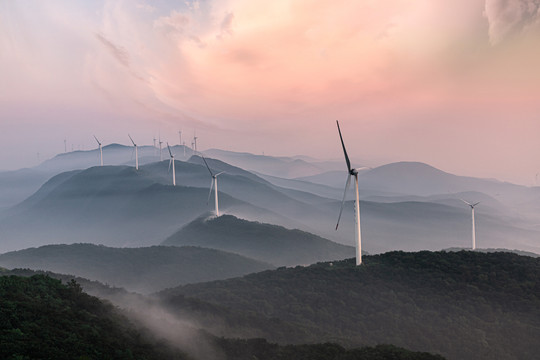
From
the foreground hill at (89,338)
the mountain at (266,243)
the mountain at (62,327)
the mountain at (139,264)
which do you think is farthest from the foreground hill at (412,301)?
the mountain at (266,243)

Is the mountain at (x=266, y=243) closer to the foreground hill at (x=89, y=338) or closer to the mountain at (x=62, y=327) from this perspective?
the foreground hill at (x=89, y=338)

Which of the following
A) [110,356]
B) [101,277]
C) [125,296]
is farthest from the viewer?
[101,277]

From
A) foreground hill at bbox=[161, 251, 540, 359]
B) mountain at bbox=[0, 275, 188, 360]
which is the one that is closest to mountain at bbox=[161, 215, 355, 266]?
foreground hill at bbox=[161, 251, 540, 359]

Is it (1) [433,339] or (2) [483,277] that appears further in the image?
(2) [483,277]

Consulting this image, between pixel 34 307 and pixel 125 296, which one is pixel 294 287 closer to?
pixel 125 296

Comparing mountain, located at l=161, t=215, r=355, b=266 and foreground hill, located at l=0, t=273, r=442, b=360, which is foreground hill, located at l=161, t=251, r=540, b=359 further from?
mountain, located at l=161, t=215, r=355, b=266

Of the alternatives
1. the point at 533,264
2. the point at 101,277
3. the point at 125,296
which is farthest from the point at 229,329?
the point at 101,277
